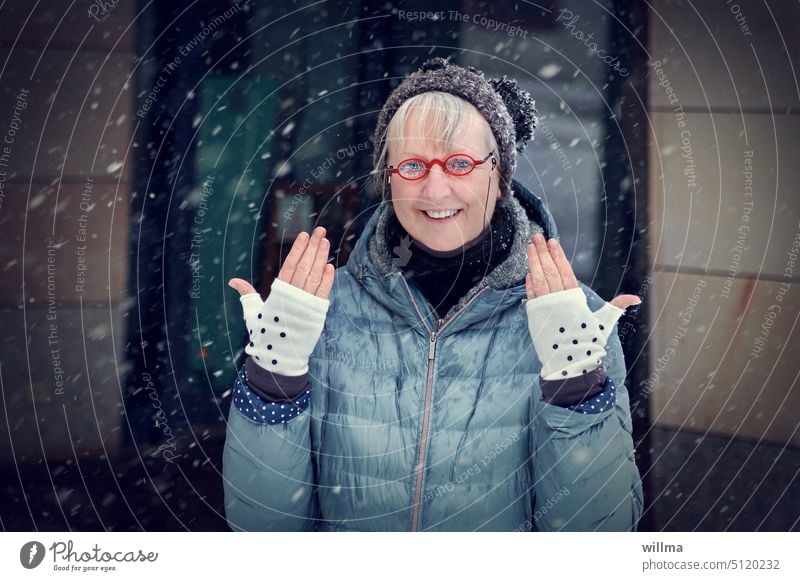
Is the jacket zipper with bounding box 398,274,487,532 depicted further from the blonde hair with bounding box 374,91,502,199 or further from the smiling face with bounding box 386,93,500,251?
the blonde hair with bounding box 374,91,502,199

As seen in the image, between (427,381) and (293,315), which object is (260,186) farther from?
(427,381)

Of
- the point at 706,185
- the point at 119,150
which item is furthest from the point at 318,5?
the point at 706,185

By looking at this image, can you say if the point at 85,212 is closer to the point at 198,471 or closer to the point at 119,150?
the point at 119,150

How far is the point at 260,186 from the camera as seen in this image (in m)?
1.02

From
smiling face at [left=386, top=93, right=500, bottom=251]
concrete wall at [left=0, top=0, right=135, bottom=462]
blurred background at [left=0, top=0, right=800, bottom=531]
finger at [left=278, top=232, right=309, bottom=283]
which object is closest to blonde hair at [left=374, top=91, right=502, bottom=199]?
smiling face at [left=386, top=93, right=500, bottom=251]

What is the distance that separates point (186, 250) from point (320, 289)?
23 centimetres

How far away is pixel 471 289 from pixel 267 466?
380 mm

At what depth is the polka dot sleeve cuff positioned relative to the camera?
926mm

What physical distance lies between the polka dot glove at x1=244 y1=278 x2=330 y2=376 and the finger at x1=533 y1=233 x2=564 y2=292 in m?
0.30

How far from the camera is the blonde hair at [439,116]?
90cm

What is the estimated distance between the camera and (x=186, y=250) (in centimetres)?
102

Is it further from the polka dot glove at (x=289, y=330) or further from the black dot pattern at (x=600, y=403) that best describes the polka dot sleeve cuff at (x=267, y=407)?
the black dot pattern at (x=600, y=403)

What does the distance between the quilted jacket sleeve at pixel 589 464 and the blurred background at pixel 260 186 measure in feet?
0.20

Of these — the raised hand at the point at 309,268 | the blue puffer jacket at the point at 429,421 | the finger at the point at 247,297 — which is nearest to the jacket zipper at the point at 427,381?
the blue puffer jacket at the point at 429,421
